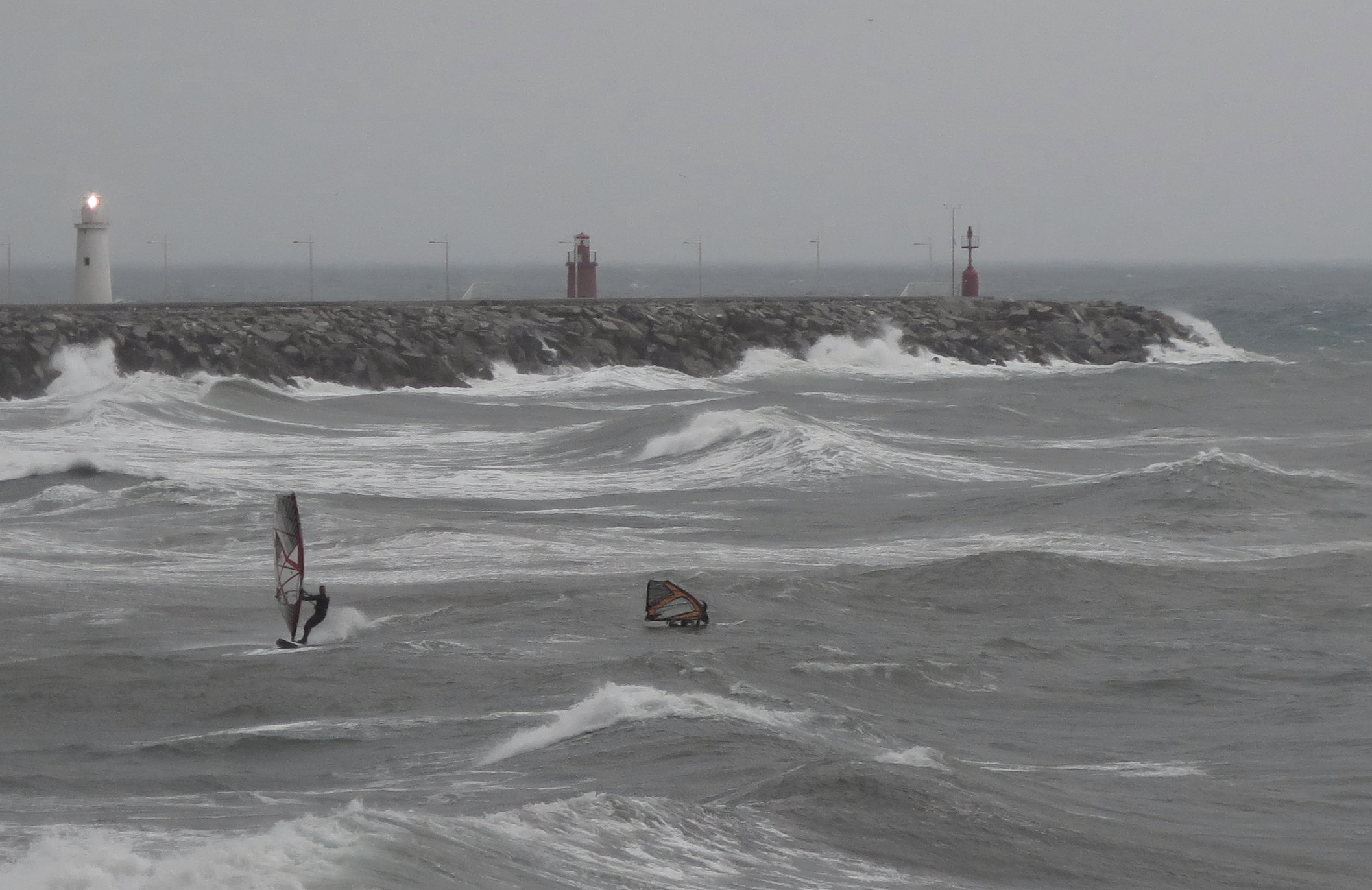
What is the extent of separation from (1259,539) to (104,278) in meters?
34.2

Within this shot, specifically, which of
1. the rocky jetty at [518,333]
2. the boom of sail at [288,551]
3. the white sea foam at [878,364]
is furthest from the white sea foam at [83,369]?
the boom of sail at [288,551]

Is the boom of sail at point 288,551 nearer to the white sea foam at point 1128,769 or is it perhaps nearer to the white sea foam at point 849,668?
the white sea foam at point 849,668

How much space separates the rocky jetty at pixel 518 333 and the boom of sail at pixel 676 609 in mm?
24448

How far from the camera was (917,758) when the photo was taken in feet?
34.6

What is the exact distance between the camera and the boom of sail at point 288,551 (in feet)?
45.4

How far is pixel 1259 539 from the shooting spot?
19.2 metres

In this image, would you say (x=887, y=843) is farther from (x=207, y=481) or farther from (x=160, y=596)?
(x=207, y=481)

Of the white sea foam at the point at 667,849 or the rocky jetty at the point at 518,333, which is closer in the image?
the white sea foam at the point at 667,849

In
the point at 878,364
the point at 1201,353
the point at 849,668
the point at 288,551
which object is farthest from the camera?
the point at 1201,353

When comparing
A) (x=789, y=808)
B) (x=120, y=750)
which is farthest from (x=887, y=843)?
(x=120, y=750)

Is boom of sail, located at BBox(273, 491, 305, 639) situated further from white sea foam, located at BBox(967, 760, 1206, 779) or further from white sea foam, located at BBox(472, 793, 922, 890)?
white sea foam, located at BBox(967, 760, 1206, 779)

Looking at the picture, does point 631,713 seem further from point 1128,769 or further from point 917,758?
point 1128,769

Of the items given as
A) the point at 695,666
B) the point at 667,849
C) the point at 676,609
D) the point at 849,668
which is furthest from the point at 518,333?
the point at 667,849

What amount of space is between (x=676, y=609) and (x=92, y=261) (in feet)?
114
